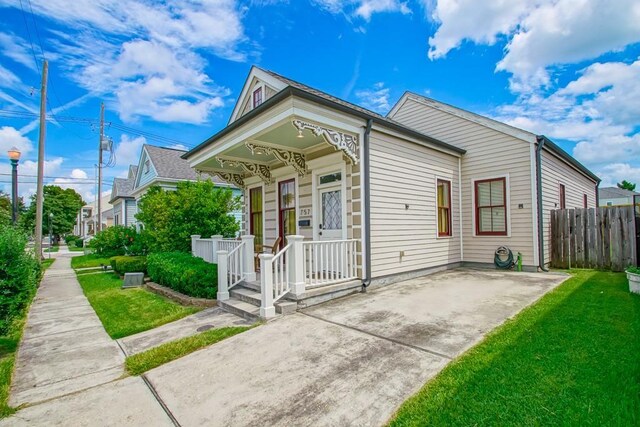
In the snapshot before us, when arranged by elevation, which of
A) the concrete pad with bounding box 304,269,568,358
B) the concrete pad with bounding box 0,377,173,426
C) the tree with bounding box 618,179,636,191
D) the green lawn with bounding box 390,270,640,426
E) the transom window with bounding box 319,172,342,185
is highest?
the tree with bounding box 618,179,636,191

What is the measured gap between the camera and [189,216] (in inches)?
366

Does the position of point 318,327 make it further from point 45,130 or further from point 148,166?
point 148,166

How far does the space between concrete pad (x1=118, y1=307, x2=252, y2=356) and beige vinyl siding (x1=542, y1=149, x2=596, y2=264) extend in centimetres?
833

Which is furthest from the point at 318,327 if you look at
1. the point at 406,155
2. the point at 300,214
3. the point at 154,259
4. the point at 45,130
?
the point at 45,130

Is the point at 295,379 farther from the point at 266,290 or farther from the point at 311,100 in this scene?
the point at 311,100

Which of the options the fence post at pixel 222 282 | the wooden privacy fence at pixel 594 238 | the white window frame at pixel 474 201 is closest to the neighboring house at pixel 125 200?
the fence post at pixel 222 282

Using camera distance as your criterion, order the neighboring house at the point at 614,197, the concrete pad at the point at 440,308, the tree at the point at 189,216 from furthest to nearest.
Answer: the neighboring house at the point at 614,197
the tree at the point at 189,216
the concrete pad at the point at 440,308

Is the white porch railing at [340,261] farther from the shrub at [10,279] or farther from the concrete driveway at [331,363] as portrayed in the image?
the shrub at [10,279]

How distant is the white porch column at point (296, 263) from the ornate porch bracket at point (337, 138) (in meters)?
1.86

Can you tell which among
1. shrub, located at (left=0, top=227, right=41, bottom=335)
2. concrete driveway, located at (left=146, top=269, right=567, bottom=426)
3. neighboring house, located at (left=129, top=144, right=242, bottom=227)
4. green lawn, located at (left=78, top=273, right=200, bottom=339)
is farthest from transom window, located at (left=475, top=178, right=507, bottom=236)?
neighboring house, located at (left=129, top=144, right=242, bottom=227)

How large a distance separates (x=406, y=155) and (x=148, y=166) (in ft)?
48.7

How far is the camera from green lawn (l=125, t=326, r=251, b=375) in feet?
11.0

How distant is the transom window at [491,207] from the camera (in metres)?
8.50

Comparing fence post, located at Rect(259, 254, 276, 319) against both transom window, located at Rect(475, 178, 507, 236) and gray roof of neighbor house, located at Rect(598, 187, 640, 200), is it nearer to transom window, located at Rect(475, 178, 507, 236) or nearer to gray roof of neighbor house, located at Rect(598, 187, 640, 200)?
transom window, located at Rect(475, 178, 507, 236)
